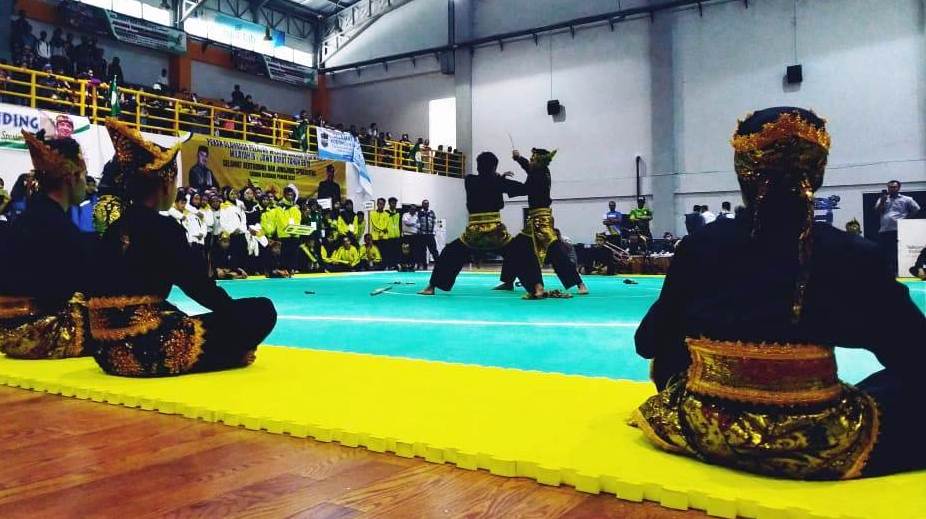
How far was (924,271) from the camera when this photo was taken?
10273mm

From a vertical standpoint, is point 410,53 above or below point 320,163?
above

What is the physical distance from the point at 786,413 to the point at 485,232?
5495 millimetres

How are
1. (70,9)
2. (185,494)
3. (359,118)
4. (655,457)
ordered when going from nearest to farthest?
(185,494) → (655,457) → (70,9) → (359,118)

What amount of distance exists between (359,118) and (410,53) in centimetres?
302

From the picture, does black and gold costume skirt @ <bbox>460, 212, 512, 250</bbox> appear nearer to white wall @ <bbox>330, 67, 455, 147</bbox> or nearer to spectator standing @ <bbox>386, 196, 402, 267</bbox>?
spectator standing @ <bbox>386, 196, 402, 267</bbox>

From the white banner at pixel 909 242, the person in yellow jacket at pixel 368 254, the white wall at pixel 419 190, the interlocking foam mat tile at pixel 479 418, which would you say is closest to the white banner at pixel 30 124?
the person in yellow jacket at pixel 368 254

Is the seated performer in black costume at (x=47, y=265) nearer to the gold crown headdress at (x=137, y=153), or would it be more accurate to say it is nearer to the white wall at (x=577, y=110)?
the gold crown headdress at (x=137, y=153)

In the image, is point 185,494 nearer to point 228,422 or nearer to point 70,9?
point 228,422

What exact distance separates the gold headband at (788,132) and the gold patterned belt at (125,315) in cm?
233

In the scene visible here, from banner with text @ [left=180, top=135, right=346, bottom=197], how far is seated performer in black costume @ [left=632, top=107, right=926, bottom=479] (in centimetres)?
1261

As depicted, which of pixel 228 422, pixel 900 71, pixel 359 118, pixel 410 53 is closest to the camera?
pixel 228 422

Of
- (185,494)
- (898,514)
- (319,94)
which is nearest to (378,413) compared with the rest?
(185,494)

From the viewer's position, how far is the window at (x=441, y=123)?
2238 cm

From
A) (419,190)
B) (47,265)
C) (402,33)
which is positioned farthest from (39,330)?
(402,33)
